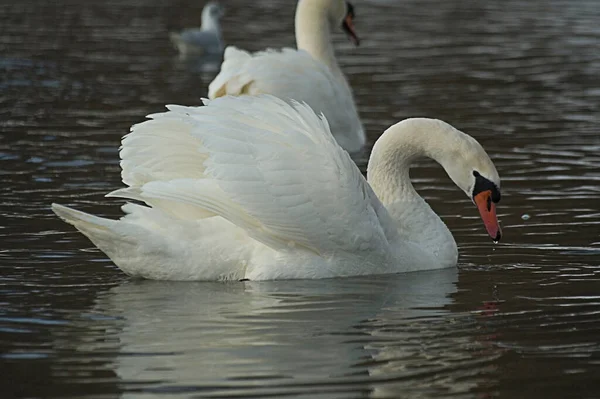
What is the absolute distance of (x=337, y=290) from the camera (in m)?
8.11

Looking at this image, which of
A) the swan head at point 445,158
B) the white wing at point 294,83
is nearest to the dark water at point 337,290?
the swan head at point 445,158

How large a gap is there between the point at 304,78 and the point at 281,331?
6173 millimetres

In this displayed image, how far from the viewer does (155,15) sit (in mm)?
29422

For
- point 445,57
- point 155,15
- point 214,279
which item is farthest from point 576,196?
point 155,15

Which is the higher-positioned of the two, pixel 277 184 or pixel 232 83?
pixel 277 184

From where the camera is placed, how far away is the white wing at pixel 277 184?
8.01 m

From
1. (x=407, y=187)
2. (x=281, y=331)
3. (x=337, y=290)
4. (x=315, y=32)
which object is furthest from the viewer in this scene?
(x=315, y=32)

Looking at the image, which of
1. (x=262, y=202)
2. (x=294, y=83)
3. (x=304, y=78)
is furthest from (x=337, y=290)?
(x=304, y=78)

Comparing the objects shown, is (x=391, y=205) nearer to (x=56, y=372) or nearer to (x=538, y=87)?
(x=56, y=372)

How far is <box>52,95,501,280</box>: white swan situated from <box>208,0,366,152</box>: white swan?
11.2ft

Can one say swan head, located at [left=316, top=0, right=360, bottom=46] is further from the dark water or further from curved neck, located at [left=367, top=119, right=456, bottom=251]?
curved neck, located at [left=367, top=119, right=456, bottom=251]

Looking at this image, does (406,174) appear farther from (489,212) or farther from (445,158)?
(489,212)

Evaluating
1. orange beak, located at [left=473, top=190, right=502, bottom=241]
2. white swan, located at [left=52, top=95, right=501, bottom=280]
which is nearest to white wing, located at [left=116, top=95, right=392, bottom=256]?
white swan, located at [left=52, top=95, right=501, bottom=280]

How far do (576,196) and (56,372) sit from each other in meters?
5.69
